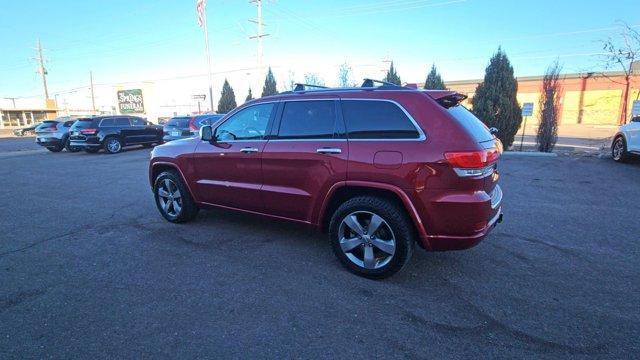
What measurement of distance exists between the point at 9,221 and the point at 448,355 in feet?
22.1

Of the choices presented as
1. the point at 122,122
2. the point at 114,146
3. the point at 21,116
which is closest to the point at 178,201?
the point at 114,146

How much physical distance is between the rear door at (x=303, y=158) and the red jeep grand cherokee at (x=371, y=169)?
0.01 meters

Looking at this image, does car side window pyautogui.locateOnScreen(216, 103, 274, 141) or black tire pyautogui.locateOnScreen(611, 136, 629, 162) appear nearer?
car side window pyautogui.locateOnScreen(216, 103, 274, 141)

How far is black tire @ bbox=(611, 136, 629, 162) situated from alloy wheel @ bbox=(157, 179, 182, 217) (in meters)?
12.1

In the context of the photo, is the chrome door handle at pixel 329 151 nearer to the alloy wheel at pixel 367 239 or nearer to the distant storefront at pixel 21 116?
the alloy wheel at pixel 367 239

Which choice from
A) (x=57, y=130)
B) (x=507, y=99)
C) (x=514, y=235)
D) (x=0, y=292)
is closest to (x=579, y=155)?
(x=507, y=99)

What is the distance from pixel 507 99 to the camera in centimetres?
1473

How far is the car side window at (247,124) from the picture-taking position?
440 centimetres

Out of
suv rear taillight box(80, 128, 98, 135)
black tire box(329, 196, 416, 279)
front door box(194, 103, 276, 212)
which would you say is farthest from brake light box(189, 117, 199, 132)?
black tire box(329, 196, 416, 279)

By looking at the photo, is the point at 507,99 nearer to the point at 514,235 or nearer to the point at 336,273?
the point at 514,235

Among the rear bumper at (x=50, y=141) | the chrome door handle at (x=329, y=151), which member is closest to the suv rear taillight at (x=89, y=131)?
the rear bumper at (x=50, y=141)

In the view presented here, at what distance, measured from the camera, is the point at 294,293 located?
11.1 ft

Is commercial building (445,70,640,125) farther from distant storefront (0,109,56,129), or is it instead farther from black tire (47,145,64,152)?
distant storefront (0,109,56,129)

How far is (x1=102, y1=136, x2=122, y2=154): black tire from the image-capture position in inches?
664
